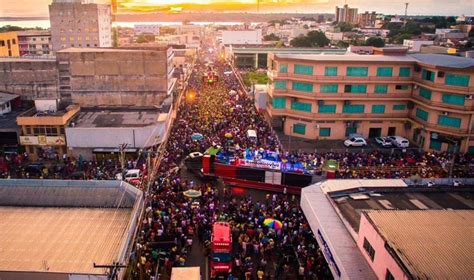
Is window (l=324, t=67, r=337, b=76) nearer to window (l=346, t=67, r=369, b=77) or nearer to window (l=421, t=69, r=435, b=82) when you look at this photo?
window (l=346, t=67, r=369, b=77)

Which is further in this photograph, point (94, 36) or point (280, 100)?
point (94, 36)

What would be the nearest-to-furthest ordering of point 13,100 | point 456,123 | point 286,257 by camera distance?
point 286,257 < point 456,123 < point 13,100

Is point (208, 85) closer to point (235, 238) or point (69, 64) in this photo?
point (69, 64)

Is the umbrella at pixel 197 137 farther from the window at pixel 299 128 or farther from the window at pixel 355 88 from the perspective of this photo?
the window at pixel 355 88

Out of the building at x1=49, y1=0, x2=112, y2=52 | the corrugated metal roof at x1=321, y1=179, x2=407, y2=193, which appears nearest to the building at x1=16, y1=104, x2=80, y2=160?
the corrugated metal roof at x1=321, y1=179, x2=407, y2=193

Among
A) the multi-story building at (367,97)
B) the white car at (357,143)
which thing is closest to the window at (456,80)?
the multi-story building at (367,97)

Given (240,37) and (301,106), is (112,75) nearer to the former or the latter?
(301,106)

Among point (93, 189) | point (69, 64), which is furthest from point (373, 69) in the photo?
point (69, 64)
